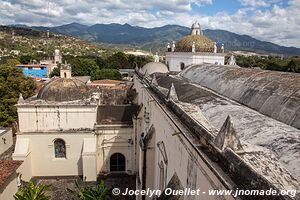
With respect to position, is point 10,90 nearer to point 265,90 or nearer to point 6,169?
point 6,169

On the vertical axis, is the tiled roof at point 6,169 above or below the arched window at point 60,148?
above

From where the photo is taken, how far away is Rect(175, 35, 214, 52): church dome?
2291 cm

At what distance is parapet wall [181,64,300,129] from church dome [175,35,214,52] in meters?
10.5

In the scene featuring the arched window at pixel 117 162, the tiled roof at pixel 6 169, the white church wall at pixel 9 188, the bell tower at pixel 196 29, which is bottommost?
the arched window at pixel 117 162

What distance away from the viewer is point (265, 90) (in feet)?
26.9


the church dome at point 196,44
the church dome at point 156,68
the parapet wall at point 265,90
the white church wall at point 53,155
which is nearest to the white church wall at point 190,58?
the church dome at point 196,44

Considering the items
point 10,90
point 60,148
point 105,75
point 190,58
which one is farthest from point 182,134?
point 105,75

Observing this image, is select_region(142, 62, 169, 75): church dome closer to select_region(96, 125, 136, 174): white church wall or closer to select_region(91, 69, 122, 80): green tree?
select_region(96, 125, 136, 174): white church wall

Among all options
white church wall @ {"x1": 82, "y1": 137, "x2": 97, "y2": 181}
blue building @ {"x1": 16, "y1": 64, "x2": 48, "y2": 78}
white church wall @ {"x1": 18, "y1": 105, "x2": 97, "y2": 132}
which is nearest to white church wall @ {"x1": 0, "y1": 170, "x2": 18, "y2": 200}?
white church wall @ {"x1": 18, "y1": 105, "x2": 97, "y2": 132}

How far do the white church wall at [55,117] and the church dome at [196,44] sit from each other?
10.5 m

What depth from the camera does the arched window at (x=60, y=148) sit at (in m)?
18.5

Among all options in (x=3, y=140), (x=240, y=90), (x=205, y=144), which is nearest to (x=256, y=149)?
(x=205, y=144)

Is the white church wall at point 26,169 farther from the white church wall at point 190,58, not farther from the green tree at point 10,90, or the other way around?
the white church wall at point 190,58

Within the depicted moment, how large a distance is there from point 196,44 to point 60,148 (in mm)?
14964
